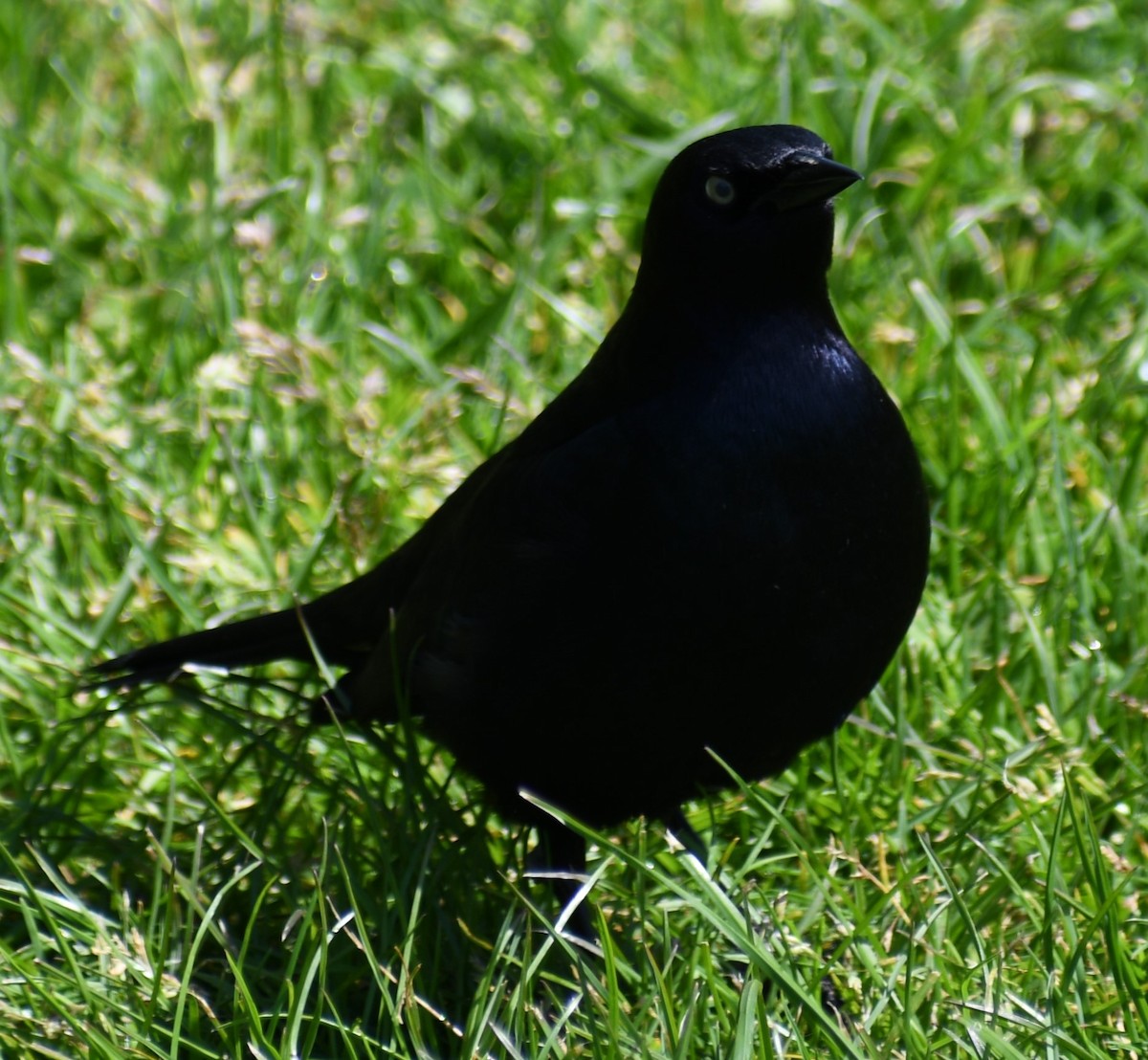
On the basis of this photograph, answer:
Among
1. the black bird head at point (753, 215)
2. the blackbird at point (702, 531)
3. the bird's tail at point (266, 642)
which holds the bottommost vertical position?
the bird's tail at point (266, 642)

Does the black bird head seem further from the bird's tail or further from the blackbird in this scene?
the bird's tail

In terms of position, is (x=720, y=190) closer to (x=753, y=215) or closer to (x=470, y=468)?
(x=753, y=215)

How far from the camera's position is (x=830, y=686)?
9.30 feet

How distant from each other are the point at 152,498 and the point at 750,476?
1.70m

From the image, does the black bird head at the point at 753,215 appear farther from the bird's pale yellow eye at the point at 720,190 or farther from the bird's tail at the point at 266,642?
the bird's tail at the point at 266,642

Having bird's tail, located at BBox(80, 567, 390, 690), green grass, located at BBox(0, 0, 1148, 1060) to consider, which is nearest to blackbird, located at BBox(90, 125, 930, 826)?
green grass, located at BBox(0, 0, 1148, 1060)

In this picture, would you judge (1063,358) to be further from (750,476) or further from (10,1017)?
(10,1017)

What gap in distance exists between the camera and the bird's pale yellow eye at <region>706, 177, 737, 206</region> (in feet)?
9.14

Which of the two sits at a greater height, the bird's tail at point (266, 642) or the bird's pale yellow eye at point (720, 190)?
the bird's pale yellow eye at point (720, 190)

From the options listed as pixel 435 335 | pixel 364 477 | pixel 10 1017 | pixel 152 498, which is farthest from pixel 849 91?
pixel 10 1017

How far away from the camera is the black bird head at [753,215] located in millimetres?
2760

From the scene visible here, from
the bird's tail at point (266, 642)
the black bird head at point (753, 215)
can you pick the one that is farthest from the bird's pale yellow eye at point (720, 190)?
the bird's tail at point (266, 642)

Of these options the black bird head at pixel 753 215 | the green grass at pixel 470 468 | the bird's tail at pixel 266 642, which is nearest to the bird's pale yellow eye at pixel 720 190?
the black bird head at pixel 753 215

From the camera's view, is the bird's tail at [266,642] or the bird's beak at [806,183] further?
the bird's tail at [266,642]
